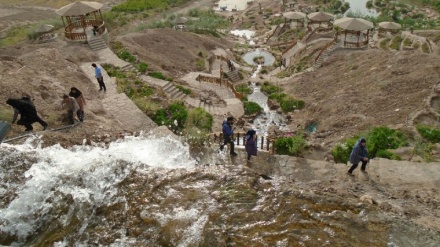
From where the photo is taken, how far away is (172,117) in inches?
600

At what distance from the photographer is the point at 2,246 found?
24.1 ft

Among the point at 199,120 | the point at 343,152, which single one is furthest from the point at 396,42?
the point at 199,120

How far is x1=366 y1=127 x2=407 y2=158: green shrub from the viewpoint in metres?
12.2

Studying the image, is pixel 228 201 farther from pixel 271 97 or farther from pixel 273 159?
pixel 271 97

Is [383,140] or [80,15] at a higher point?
[80,15]

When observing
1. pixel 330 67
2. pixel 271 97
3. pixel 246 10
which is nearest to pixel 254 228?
pixel 271 97

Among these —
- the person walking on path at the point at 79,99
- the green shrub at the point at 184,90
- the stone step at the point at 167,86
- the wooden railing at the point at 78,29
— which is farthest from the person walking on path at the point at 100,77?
the wooden railing at the point at 78,29

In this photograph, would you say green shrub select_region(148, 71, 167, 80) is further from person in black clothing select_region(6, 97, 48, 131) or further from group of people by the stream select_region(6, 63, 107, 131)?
person in black clothing select_region(6, 97, 48, 131)

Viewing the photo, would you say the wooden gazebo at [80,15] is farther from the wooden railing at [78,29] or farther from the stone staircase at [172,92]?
the stone staircase at [172,92]

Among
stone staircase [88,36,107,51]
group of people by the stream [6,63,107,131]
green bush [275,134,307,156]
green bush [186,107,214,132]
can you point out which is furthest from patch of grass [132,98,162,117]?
stone staircase [88,36,107,51]

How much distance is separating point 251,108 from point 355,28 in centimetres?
1060

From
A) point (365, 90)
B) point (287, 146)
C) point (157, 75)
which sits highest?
point (287, 146)

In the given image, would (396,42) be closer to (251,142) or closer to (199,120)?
(199,120)

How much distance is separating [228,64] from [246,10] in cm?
3500
